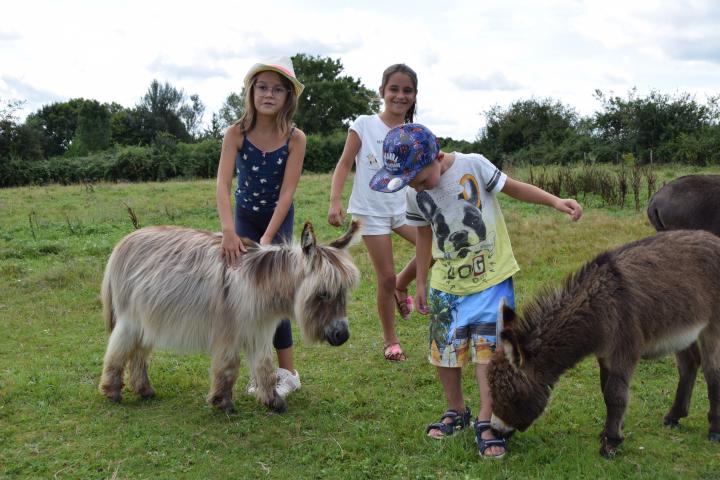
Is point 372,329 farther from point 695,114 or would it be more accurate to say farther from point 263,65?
point 695,114


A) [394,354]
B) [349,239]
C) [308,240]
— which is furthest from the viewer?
[394,354]

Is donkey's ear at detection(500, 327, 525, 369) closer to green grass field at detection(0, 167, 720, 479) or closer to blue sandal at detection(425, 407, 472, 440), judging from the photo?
green grass field at detection(0, 167, 720, 479)

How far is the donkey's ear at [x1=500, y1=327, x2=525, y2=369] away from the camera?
3.54 metres

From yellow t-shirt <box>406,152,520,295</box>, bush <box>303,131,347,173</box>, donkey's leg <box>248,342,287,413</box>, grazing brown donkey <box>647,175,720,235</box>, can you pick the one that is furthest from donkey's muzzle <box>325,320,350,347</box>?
bush <box>303,131,347,173</box>

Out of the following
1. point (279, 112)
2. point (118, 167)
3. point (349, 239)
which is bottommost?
point (349, 239)

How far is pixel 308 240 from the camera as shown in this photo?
14.0 feet

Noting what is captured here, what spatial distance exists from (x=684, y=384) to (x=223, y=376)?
11.3 feet

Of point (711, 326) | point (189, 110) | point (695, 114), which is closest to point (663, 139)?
point (695, 114)

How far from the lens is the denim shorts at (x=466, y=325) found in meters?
3.93

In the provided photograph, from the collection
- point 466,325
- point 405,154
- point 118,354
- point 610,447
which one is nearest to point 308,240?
point 405,154

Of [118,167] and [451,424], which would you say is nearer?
[451,424]

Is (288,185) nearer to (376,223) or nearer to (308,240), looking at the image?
(308,240)

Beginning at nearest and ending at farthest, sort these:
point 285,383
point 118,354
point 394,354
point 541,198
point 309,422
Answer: point 541,198 → point 309,422 → point 118,354 → point 285,383 → point 394,354

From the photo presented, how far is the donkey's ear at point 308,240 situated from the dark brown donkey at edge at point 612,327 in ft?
4.83
